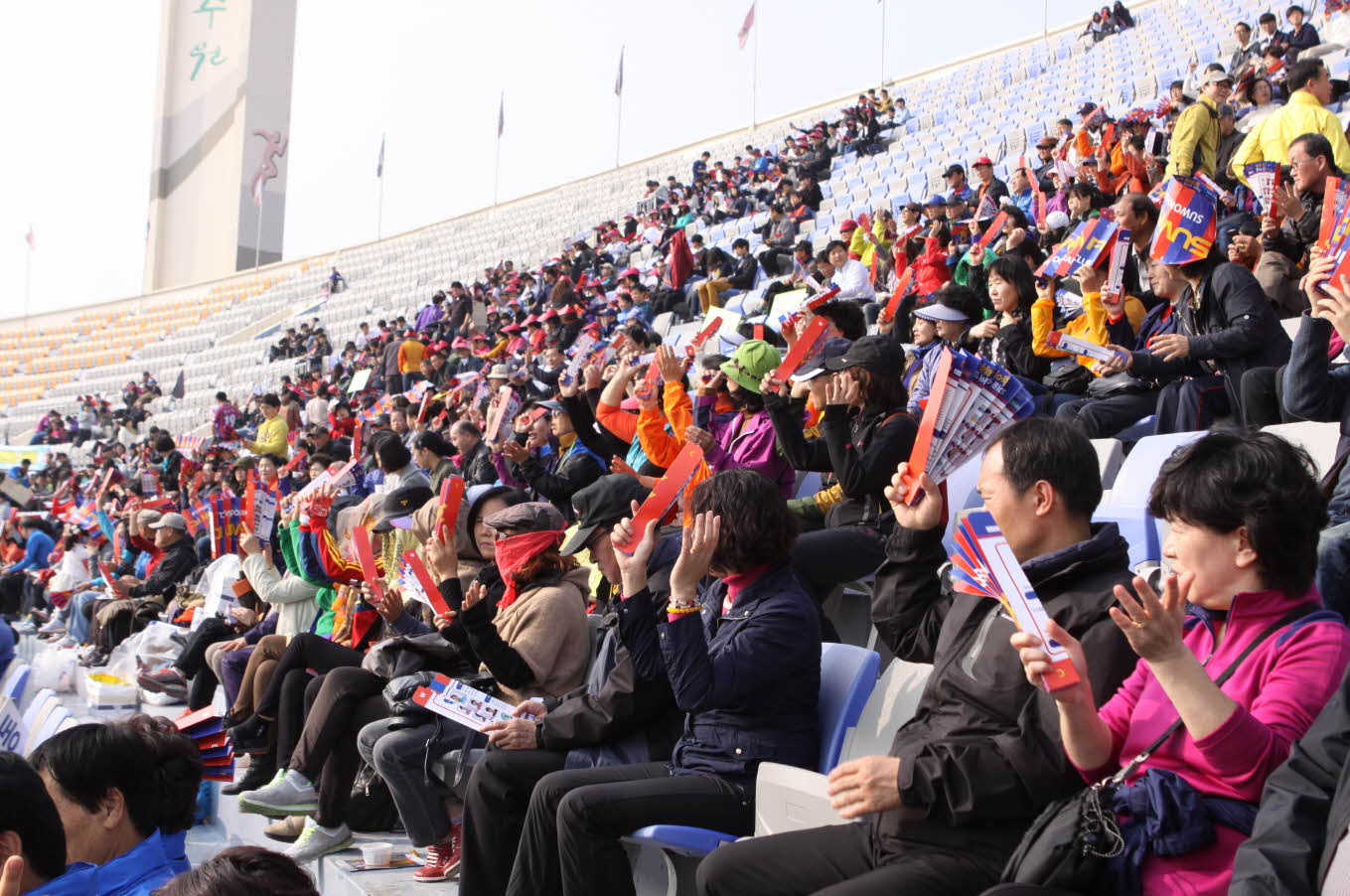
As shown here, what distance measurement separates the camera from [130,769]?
2254 mm

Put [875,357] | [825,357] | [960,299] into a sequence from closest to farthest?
1. [875,357]
2. [825,357]
3. [960,299]

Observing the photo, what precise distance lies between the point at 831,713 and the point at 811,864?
61 centimetres

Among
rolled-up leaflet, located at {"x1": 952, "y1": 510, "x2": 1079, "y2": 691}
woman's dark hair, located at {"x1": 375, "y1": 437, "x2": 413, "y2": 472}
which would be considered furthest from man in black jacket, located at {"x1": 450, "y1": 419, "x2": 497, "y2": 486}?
rolled-up leaflet, located at {"x1": 952, "y1": 510, "x2": 1079, "y2": 691}

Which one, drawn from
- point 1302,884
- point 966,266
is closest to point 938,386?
point 1302,884

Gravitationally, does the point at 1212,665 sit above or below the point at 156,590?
above

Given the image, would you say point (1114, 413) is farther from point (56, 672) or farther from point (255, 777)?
point (56, 672)

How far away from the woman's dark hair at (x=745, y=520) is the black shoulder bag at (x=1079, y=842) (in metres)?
1.14

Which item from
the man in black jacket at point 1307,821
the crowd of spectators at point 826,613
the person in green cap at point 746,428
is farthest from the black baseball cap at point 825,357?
the man in black jacket at point 1307,821

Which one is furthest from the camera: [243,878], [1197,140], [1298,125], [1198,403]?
[1197,140]

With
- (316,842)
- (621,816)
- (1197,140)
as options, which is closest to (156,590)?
(316,842)

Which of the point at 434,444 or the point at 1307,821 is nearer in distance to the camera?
the point at 1307,821

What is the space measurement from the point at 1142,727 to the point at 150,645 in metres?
6.43

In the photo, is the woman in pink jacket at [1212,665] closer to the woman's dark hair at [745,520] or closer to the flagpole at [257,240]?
the woman's dark hair at [745,520]

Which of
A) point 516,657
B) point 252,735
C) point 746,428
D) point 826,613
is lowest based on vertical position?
point 252,735
